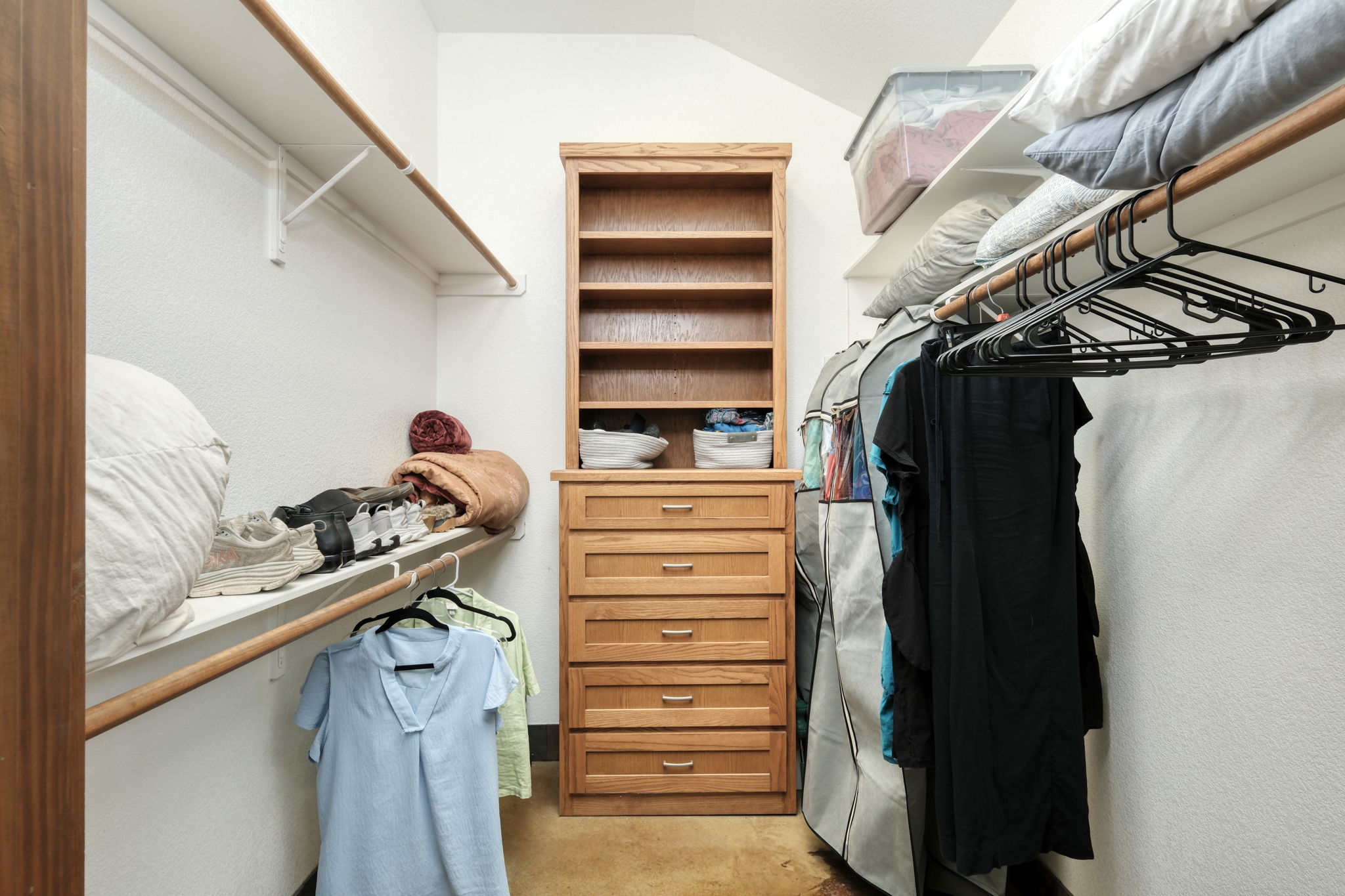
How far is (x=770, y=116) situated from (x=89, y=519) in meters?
2.50

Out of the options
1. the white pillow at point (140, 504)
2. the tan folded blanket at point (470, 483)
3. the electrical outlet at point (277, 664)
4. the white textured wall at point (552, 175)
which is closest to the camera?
the white pillow at point (140, 504)

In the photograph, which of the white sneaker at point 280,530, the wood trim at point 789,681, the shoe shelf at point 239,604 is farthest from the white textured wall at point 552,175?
the white sneaker at point 280,530

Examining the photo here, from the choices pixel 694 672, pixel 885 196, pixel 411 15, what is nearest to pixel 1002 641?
pixel 694 672

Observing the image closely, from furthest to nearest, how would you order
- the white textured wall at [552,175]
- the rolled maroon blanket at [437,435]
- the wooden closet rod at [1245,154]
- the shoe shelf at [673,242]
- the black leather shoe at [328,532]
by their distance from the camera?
the white textured wall at [552,175], the shoe shelf at [673,242], the rolled maroon blanket at [437,435], the black leather shoe at [328,532], the wooden closet rod at [1245,154]

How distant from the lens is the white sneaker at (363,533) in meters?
1.31

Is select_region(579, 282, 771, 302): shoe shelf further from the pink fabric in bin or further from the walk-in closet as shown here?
the pink fabric in bin

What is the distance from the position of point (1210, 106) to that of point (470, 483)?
172cm

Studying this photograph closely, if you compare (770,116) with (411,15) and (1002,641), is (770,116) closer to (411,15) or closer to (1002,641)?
(411,15)

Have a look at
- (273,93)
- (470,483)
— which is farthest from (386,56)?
(470,483)

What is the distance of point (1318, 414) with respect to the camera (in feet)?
2.98

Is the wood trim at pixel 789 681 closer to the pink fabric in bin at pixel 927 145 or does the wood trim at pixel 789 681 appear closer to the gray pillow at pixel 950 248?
the gray pillow at pixel 950 248

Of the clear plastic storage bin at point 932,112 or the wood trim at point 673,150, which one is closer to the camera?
the clear plastic storage bin at point 932,112

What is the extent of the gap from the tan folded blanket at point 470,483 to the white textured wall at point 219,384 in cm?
17

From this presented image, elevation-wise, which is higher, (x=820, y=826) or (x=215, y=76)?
(x=215, y=76)
